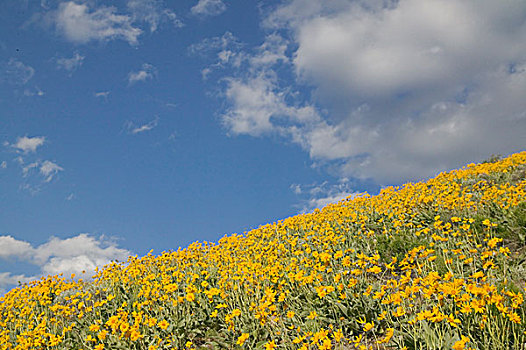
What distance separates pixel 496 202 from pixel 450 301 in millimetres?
5055

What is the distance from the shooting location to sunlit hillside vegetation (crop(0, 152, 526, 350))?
4.93 meters

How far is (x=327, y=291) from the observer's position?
579 cm

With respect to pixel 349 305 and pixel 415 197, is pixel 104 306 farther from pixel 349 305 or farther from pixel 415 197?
pixel 415 197

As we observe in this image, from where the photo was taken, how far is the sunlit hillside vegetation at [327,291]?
4934 mm

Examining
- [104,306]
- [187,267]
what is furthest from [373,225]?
[104,306]

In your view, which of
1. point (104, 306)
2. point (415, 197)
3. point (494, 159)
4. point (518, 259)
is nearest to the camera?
point (518, 259)

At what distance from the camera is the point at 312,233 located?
33.5 feet

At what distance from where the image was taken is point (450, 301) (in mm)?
5715

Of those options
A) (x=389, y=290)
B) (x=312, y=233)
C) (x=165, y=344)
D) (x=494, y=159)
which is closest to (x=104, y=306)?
(x=165, y=344)

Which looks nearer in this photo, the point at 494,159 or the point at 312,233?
the point at 312,233

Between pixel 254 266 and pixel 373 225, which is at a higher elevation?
pixel 373 225

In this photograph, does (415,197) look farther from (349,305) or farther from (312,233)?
(349,305)

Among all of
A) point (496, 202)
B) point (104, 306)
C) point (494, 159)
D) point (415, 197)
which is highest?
point (494, 159)

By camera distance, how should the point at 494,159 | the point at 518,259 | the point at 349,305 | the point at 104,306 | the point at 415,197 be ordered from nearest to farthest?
1. the point at 349,305
2. the point at 518,259
3. the point at 104,306
4. the point at 415,197
5. the point at 494,159
